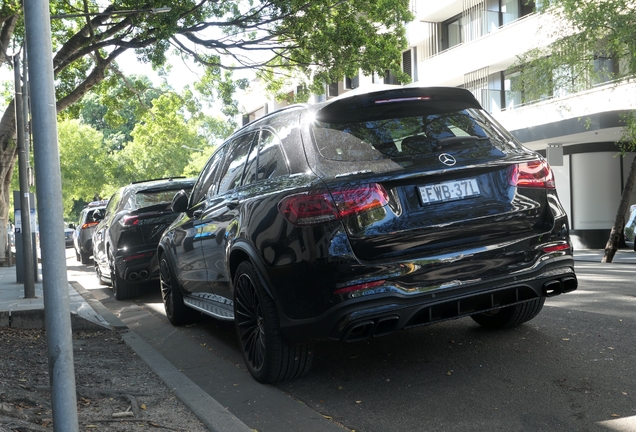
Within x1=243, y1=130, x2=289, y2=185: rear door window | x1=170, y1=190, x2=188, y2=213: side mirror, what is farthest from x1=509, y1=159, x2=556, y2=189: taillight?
Answer: x1=170, y1=190, x2=188, y2=213: side mirror

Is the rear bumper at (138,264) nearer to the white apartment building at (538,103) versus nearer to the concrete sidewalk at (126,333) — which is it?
the concrete sidewalk at (126,333)

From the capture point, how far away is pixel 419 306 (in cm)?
451

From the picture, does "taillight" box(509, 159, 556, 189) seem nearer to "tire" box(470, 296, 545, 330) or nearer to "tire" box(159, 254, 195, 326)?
"tire" box(470, 296, 545, 330)

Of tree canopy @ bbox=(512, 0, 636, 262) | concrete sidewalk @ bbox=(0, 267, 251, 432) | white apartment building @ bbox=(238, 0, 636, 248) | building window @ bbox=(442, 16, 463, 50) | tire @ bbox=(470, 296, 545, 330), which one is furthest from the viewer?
building window @ bbox=(442, 16, 463, 50)

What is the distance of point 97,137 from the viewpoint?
60.3 meters

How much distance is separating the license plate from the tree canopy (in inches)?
504

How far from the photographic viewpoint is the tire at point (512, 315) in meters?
6.08

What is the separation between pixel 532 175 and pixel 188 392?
2.63m

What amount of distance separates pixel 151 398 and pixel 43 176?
2361 mm

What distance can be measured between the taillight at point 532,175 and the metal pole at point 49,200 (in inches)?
114

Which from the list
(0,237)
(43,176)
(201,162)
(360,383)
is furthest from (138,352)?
(201,162)

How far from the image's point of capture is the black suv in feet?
14.8

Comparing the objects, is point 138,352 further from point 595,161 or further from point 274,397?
point 595,161

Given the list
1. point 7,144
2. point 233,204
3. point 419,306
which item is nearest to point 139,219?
point 233,204
